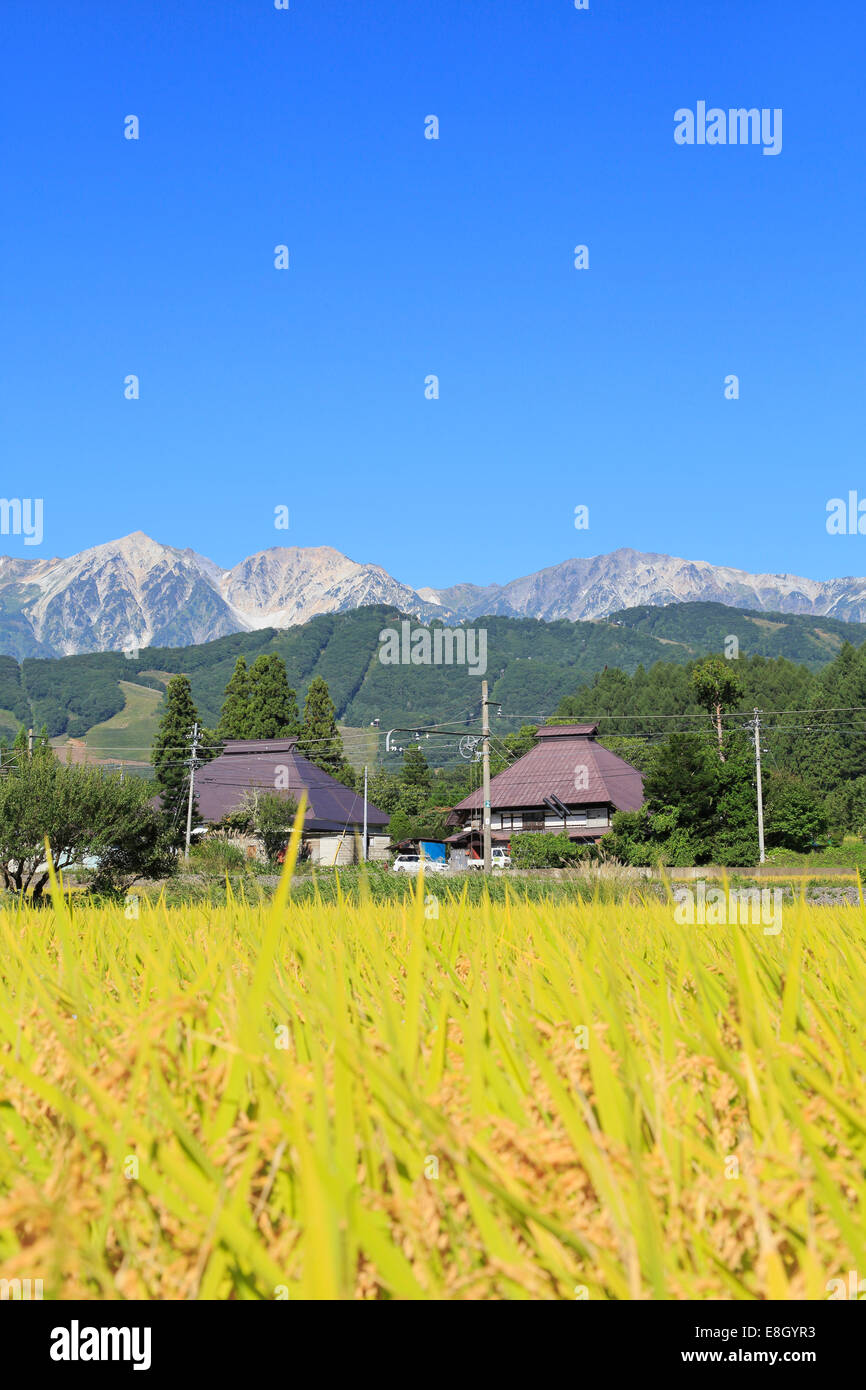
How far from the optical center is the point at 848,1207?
Answer: 1213mm

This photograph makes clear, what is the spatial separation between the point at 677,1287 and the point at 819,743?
75.9 meters

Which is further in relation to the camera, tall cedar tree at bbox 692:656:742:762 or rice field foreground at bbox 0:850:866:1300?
tall cedar tree at bbox 692:656:742:762

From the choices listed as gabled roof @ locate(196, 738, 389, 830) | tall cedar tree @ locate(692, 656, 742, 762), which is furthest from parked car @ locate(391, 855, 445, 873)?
tall cedar tree @ locate(692, 656, 742, 762)

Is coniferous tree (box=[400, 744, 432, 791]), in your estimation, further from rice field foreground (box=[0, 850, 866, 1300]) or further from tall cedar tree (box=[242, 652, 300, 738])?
rice field foreground (box=[0, 850, 866, 1300])

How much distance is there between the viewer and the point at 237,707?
72562 mm

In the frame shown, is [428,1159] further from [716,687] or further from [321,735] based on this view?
[321,735]

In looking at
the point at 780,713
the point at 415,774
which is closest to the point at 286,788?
the point at 415,774

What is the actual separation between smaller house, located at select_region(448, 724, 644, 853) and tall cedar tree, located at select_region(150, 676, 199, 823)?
17.1 m

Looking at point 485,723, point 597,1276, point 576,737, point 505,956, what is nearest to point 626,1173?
point 597,1276

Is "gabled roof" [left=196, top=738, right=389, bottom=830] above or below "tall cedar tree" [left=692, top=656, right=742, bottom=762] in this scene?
below

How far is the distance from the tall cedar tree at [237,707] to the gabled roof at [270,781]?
5.51m

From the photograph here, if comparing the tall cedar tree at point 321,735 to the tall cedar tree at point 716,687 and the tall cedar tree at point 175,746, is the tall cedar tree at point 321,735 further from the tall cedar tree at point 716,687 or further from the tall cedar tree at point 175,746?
the tall cedar tree at point 716,687

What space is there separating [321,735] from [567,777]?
66.7 ft

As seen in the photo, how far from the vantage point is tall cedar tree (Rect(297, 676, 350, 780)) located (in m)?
68.4
